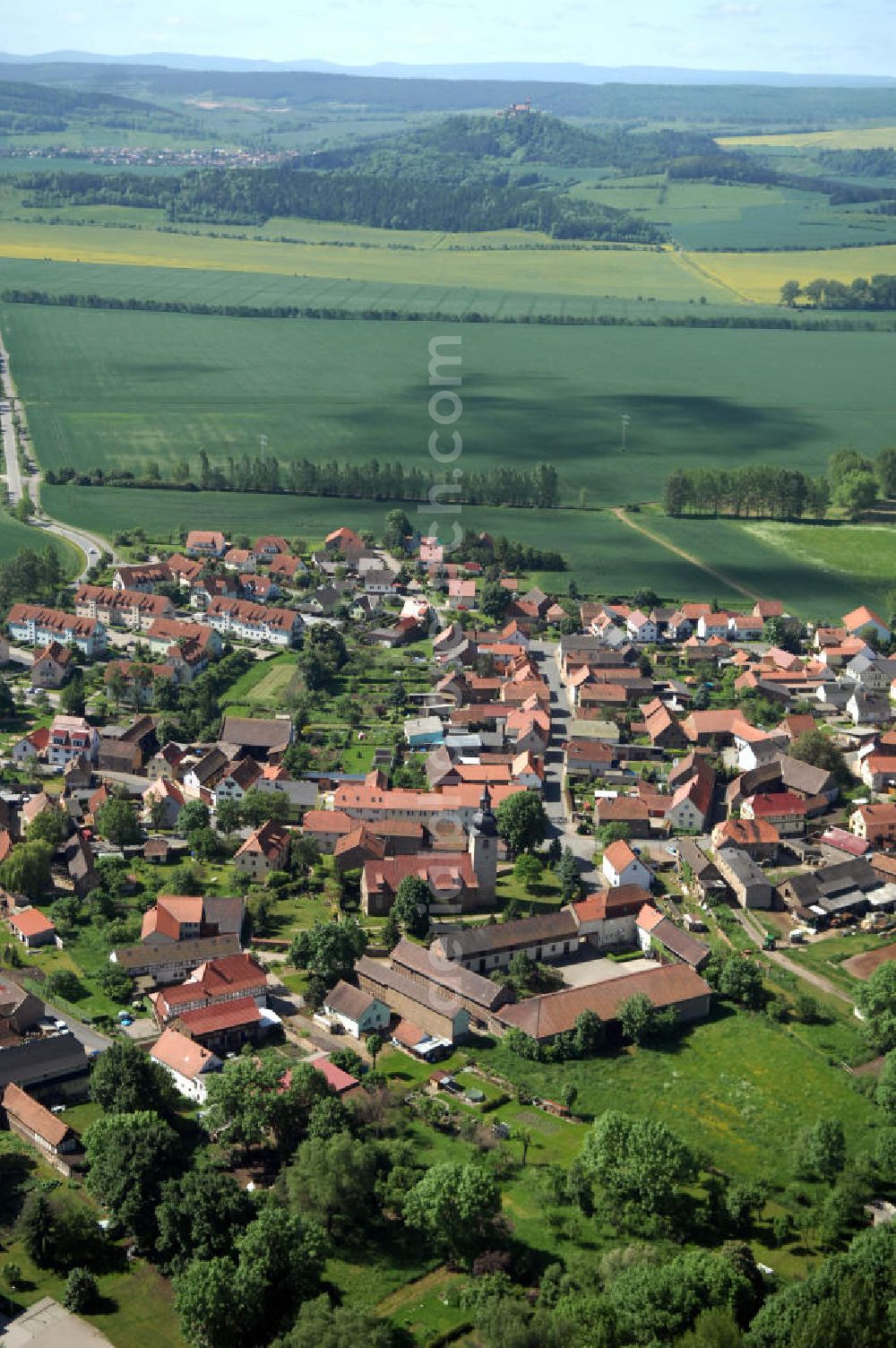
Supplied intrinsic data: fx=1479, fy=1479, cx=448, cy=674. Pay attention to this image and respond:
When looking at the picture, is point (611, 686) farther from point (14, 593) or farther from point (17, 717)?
point (14, 593)

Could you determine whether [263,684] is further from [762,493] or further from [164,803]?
[762,493]

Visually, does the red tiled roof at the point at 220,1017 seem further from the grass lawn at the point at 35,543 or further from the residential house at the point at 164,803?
the grass lawn at the point at 35,543

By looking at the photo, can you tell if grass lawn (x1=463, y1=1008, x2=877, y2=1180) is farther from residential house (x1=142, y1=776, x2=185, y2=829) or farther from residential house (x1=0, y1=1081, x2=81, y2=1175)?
residential house (x1=142, y1=776, x2=185, y2=829)

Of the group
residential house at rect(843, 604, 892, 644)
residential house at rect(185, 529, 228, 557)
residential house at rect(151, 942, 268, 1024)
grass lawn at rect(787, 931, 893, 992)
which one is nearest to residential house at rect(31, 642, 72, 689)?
residential house at rect(185, 529, 228, 557)

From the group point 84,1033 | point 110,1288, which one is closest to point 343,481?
point 84,1033

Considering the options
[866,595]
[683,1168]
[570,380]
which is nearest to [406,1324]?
[683,1168]

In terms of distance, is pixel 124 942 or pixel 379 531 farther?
pixel 379 531
